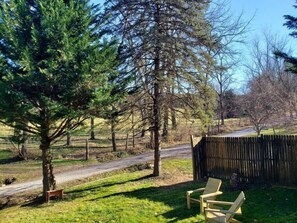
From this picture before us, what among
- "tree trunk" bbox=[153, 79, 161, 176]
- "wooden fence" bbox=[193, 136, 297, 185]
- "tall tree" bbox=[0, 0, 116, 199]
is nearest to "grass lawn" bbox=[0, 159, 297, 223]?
"wooden fence" bbox=[193, 136, 297, 185]

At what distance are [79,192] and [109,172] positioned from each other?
4.26 metres

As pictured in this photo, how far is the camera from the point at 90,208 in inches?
390

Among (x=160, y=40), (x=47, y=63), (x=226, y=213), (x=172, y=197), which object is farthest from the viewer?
(x=160, y=40)

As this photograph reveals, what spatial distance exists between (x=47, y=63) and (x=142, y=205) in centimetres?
500

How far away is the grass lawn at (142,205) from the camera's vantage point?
859 centimetres

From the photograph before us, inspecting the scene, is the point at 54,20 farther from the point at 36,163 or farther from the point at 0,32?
the point at 36,163

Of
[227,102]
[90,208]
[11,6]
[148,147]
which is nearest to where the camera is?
[90,208]

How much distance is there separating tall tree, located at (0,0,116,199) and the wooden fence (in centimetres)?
457

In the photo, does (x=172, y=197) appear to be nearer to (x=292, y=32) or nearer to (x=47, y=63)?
(x=47, y=63)

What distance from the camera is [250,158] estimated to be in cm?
1141

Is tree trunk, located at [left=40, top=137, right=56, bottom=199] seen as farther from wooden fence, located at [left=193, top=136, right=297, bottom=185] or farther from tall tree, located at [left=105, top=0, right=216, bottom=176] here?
wooden fence, located at [left=193, top=136, right=297, bottom=185]

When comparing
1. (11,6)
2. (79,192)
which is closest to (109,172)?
(79,192)

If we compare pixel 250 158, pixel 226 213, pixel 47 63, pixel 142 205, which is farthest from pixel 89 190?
pixel 226 213

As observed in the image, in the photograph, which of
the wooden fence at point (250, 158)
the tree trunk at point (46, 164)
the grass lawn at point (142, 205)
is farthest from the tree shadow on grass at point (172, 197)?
the tree trunk at point (46, 164)
